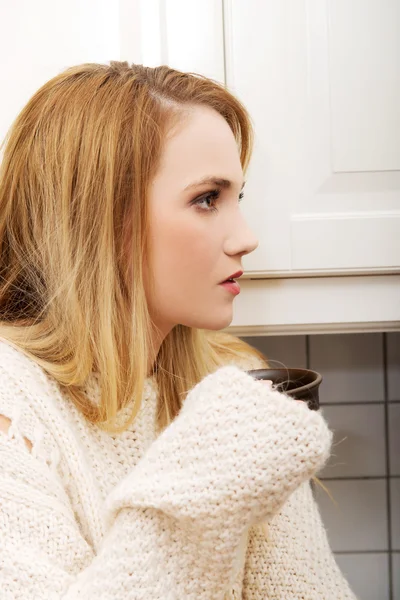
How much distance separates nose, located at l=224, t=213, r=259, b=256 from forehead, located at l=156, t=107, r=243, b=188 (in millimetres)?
54

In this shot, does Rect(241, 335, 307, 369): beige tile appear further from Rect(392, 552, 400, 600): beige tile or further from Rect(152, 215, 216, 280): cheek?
Rect(152, 215, 216, 280): cheek

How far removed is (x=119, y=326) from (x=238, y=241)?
16 centimetres

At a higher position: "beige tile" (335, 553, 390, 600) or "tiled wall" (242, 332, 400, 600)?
"tiled wall" (242, 332, 400, 600)

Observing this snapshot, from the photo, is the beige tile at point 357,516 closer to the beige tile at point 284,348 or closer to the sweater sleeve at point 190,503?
the beige tile at point 284,348

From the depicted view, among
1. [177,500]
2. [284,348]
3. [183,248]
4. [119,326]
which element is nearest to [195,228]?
[183,248]

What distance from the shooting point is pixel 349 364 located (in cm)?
132

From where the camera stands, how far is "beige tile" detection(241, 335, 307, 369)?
1320 mm

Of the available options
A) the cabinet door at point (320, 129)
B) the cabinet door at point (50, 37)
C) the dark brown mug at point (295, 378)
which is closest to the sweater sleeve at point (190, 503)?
the dark brown mug at point (295, 378)

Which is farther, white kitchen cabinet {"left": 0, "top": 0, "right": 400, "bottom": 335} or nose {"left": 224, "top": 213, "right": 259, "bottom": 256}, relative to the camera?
white kitchen cabinet {"left": 0, "top": 0, "right": 400, "bottom": 335}

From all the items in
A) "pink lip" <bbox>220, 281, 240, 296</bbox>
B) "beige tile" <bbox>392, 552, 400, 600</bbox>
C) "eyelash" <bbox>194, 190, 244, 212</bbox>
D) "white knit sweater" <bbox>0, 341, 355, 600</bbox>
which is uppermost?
"eyelash" <bbox>194, 190, 244, 212</bbox>

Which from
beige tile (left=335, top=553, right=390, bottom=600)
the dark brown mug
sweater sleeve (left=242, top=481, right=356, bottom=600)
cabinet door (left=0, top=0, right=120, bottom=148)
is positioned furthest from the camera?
beige tile (left=335, top=553, right=390, bottom=600)

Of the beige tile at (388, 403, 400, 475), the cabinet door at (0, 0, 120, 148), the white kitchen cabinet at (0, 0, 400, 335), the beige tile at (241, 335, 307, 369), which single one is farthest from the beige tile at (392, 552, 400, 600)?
the cabinet door at (0, 0, 120, 148)

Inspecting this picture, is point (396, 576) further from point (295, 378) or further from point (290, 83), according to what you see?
point (290, 83)

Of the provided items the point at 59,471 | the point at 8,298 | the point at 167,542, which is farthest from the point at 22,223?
the point at 167,542
